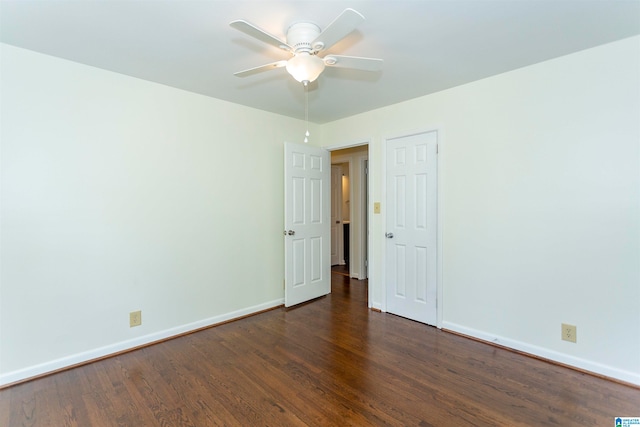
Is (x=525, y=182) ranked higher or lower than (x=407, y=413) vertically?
higher

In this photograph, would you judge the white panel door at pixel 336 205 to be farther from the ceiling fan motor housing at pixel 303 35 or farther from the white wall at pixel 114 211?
the ceiling fan motor housing at pixel 303 35

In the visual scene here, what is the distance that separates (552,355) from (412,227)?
1.56 metres

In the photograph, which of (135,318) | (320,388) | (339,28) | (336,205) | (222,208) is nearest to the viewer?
(339,28)

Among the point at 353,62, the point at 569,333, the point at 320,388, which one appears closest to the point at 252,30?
the point at 353,62

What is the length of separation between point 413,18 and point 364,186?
3322mm

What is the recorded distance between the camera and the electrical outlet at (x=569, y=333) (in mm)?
2312

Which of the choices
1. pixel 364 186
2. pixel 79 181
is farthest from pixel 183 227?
pixel 364 186

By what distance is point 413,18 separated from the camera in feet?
5.90

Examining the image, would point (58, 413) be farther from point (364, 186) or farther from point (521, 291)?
point (364, 186)

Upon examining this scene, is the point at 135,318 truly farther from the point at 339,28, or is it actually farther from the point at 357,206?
the point at 357,206

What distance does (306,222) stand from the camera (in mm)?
3873

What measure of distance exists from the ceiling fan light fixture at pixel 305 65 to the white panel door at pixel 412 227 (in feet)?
5.64

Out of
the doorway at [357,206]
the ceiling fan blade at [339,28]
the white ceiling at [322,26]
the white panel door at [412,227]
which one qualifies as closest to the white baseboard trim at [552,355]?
the white panel door at [412,227]

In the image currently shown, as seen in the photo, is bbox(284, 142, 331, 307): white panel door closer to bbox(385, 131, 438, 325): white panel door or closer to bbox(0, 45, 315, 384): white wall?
bbox(0, 45, 315, 384): white wall
